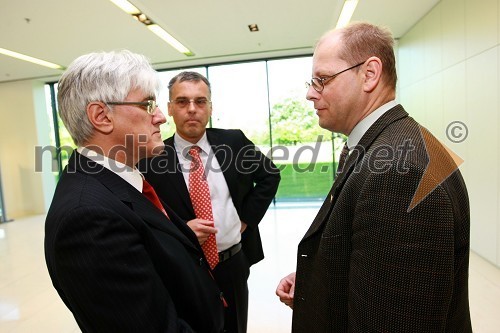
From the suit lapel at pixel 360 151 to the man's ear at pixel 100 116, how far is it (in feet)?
2.54

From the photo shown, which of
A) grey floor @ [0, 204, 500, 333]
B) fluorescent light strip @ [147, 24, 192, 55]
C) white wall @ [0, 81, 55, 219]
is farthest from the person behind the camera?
white wall @ [0, 81, 55, 219]

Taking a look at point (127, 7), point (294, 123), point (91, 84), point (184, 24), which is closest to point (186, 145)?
point (91, 84)

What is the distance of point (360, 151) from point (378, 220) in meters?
0.29

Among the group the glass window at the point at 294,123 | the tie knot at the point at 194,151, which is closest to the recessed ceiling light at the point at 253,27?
the glass window at the point at 294,123

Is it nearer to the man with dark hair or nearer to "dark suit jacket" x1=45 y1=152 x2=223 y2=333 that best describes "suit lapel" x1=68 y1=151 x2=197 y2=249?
"dark suit jacket" x1=45 y1=152 x2=223 y2=333

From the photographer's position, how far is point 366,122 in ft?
3.71

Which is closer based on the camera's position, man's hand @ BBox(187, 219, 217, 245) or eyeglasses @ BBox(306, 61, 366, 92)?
eyeglasses @ BBox(306, 61, 366, 92)

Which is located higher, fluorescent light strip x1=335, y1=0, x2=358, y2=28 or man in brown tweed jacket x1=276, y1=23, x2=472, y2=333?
fluorescent light strip x1=335, y1=0, x2=358, y2=28

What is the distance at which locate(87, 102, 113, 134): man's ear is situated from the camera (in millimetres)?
1062

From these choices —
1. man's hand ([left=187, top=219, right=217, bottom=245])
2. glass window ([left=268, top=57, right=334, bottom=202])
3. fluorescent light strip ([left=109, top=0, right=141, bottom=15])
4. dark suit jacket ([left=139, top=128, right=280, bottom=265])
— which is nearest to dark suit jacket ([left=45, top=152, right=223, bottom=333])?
man's hand ([left=187, top=219, right=217, bottom=245])

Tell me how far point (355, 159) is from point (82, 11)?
4387 mm

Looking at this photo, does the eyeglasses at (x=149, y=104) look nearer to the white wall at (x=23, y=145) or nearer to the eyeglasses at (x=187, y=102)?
the eyeglasses at (x=187, y=102)

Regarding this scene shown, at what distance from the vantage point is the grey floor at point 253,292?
2.88 m

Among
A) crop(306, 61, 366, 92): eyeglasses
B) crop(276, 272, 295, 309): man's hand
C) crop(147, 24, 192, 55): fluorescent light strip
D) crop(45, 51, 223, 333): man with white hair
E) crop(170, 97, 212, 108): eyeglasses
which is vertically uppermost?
crop(147, 24, 192, 55): fluorescent light strip
